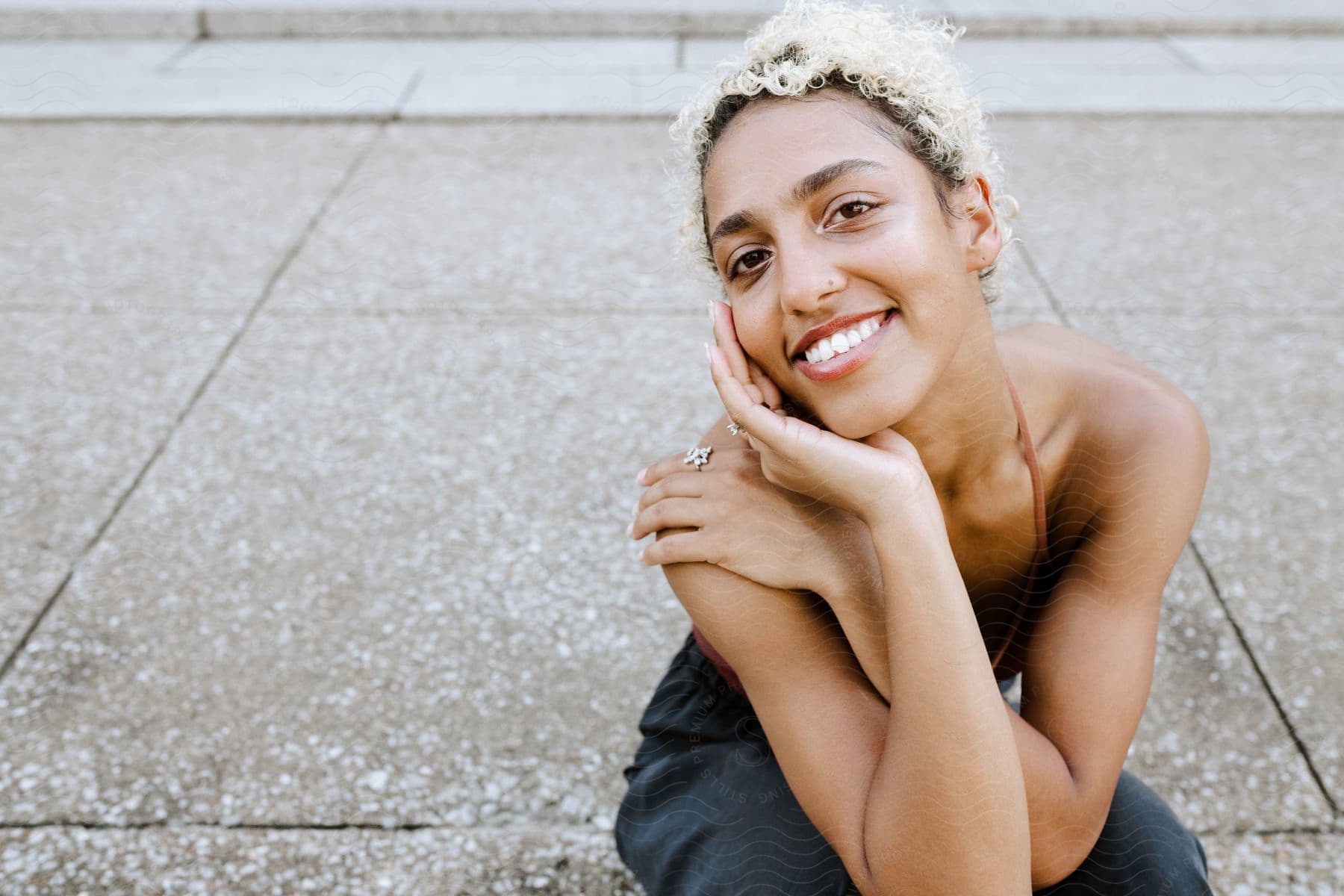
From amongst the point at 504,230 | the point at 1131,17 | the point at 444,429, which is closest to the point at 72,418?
the point at 444,429

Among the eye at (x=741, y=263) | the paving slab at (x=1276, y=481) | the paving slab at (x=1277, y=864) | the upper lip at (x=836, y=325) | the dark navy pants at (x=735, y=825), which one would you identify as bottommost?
the paving slab at (x=1276, y=481)

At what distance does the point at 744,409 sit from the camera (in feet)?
4.70

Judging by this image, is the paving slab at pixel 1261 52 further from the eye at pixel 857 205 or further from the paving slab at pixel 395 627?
the eye at pixel 857 205

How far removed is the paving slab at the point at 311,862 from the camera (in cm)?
191

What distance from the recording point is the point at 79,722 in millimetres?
2197

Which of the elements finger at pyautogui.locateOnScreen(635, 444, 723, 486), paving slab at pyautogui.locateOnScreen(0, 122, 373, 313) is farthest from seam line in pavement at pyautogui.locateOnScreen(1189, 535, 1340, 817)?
paving slab at pyautogui.locateOnScreen(0, 122, 373, 313)

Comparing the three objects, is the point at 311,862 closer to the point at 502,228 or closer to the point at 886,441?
the point at 886,441

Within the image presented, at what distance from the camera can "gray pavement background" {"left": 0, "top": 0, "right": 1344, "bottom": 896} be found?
206cm

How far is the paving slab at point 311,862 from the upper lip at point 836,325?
1.01 m

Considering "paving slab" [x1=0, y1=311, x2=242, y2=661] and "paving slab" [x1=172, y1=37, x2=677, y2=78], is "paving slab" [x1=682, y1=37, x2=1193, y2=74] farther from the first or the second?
"paving slab" [x1=0, y1=311, x2=242, y2=661]

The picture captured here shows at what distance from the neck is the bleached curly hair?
164mm

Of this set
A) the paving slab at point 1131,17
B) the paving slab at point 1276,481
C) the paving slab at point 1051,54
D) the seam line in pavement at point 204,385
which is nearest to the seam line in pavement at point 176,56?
the seam line in pavement at point 204,385

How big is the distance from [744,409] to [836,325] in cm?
15

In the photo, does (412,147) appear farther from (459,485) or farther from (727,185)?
(727,185)
